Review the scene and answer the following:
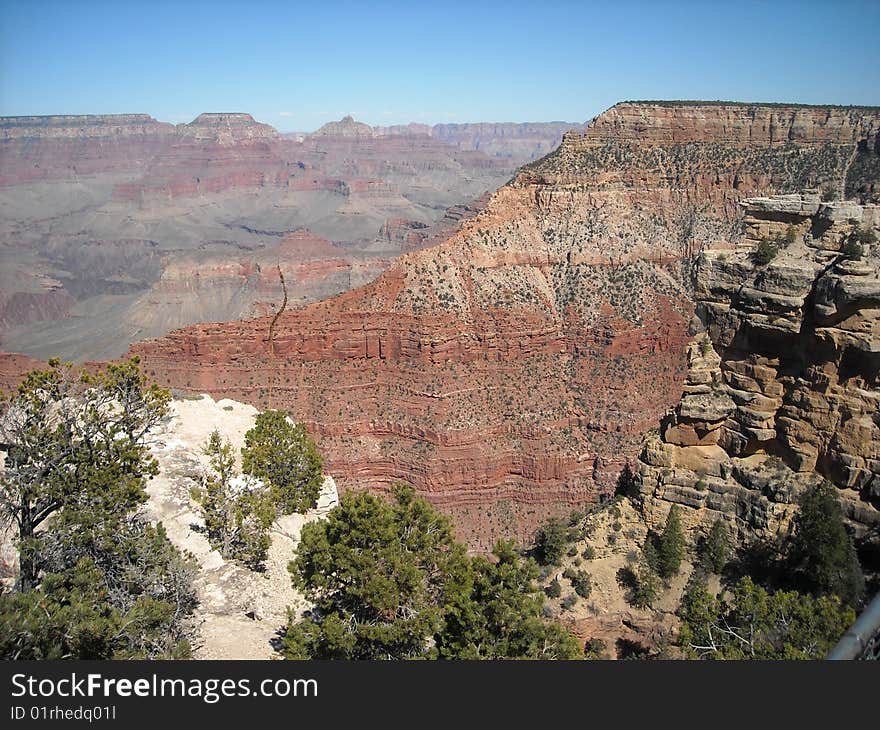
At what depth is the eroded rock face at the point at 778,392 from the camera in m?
19.8

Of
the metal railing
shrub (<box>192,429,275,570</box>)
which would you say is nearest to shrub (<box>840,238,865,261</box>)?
the metal railing

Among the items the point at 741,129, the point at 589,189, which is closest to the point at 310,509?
the point at 589,189

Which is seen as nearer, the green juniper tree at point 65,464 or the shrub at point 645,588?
the green juniper tree at point 65,464

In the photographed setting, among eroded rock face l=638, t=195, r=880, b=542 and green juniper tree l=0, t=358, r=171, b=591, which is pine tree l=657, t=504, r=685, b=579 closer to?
eroded rock face l=638, t=195, r=880, b=542

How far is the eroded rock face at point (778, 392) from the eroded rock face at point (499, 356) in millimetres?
22271

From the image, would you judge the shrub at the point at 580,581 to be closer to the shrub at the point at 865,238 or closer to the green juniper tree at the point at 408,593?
the green juniper tree at the point at 408,593

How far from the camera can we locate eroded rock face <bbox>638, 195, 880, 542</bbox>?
779 inches

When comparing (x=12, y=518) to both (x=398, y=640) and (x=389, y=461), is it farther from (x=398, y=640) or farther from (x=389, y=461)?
(x=389, y=461)

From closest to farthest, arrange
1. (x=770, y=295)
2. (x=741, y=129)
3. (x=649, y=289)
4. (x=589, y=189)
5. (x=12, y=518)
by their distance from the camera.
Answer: (x=12, y=518) < (x=770, y=295) < (x=649, y=289) < (x=589, y=189) < (x=741, y=129)

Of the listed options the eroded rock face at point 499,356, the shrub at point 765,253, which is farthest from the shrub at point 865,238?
the eroded rock face at point 499,356

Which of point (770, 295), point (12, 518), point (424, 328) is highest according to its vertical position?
point (770, 295)

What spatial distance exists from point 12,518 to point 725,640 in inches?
723

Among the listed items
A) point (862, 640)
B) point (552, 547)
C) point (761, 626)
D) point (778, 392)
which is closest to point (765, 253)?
point (778, 392)

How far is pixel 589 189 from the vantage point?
63688mm
